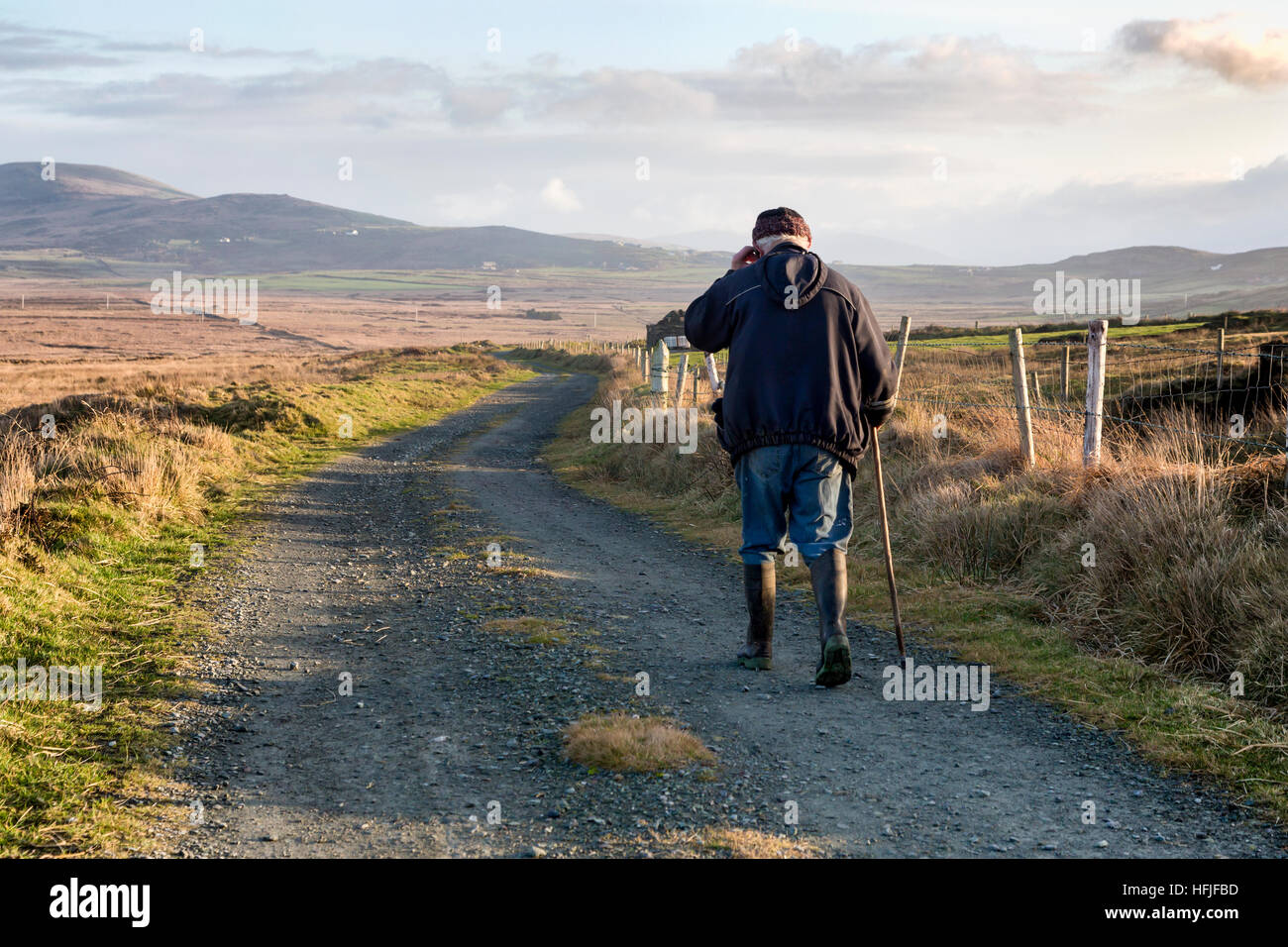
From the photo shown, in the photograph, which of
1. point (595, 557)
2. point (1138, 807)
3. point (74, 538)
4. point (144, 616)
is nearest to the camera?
point (1138, 807)

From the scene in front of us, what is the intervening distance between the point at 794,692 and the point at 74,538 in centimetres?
670

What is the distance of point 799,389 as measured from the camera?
5.46 metres

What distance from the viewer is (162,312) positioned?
143625 millimetres

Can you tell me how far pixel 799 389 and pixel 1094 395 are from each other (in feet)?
14.5

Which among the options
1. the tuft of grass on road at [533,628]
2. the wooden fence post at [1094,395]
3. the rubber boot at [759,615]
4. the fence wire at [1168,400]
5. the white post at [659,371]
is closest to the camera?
the rubber boot at [759,615]

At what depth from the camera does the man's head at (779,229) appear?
5.63 m

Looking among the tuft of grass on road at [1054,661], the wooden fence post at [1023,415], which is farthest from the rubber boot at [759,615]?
the wooden fence post at [1023,415]

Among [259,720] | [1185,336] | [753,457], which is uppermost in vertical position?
[1185,336]

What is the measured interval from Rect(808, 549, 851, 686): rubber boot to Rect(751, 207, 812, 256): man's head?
1.75 metres

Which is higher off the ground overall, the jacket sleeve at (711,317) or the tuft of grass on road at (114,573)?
the jacket sleeve at (711,317)

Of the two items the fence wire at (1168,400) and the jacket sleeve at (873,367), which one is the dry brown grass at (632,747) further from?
the fence wire at (1168,400)

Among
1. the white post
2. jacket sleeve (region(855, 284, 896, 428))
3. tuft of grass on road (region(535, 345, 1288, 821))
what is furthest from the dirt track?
the white post
